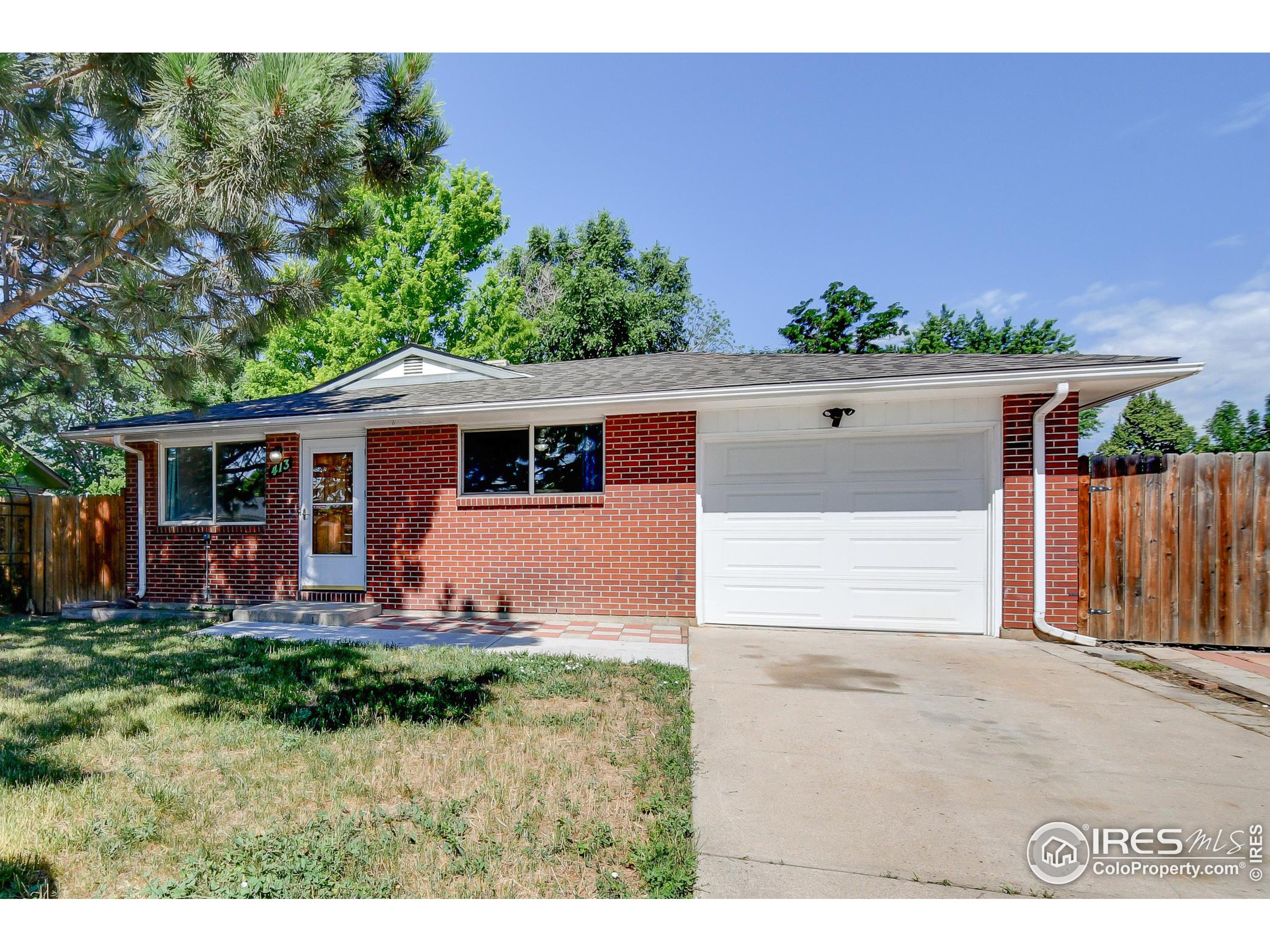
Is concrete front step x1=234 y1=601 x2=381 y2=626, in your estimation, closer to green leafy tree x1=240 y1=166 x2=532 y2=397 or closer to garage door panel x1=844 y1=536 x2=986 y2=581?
garage door panel x1=844 y1=536 x2=986 y2=581

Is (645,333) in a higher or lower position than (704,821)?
higher

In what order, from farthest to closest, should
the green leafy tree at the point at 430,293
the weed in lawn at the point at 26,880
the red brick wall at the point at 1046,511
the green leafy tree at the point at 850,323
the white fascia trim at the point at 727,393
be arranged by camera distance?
the green leafy tree at the point at 850,323 → the green leafy tree at the point at 430,293 → the red brick wall at the point at 1046,511 → the white fascia trim at the point at 727,393 → the weed in lawn at the point at 26,880

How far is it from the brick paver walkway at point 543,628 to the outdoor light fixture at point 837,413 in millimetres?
3040

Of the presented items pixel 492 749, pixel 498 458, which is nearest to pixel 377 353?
pixel 498 458

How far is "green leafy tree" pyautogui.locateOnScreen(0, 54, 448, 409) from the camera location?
355 centimetres

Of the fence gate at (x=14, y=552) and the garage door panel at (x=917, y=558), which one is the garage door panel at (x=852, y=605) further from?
the fence gate at (x=14, y=552)

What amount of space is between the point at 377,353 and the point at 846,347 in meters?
18.8

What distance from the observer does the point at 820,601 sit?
6.77 meters

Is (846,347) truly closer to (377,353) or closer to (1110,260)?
(1110,260)

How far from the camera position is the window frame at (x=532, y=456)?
7.40m

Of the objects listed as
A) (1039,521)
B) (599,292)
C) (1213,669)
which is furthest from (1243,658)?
(599,292)

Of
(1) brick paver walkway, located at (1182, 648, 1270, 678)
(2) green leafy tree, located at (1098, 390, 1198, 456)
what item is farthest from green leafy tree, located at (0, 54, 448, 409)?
(2) green leafy tree, located at (1098, 390, 1198, 456)

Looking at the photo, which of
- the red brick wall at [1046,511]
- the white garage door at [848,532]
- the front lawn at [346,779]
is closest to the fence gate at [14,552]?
the front lawn at [346,779]

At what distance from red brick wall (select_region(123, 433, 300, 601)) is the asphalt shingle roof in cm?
103
